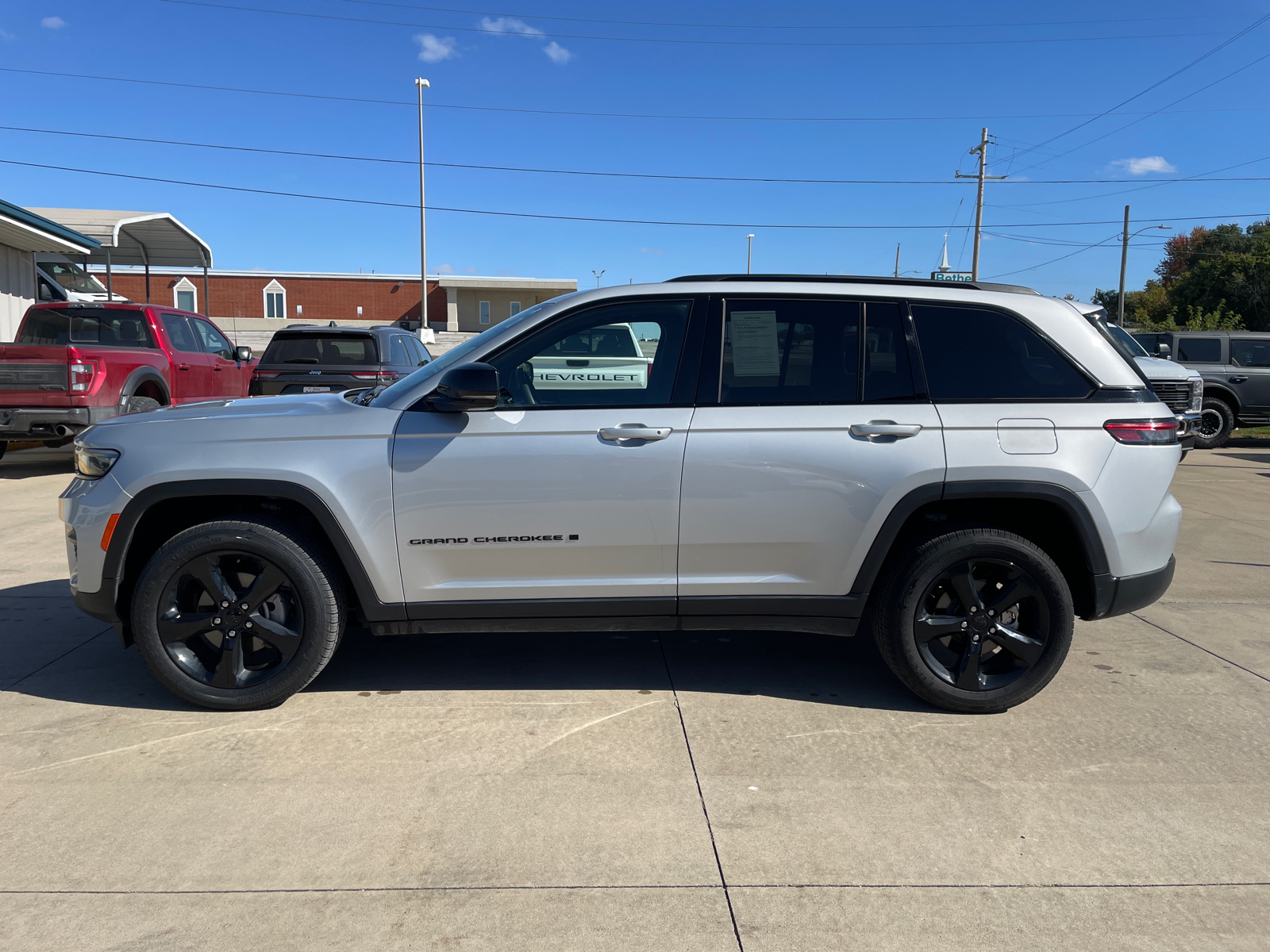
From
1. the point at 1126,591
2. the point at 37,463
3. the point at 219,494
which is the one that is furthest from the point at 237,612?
the point at 37,463

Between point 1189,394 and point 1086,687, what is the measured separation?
8773mm

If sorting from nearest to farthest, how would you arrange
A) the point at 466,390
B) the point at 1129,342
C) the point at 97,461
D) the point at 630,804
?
the point at 630,804 < the point at 466,390 < the point at 97,461 < the point at 1129,342

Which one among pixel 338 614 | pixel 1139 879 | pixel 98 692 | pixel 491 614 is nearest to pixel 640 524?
pixel 491 614

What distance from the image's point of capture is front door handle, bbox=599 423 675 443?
384 centimetres

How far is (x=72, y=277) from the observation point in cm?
2519

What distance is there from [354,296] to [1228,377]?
4505cm

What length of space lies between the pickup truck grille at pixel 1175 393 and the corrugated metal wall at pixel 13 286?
1844 cm

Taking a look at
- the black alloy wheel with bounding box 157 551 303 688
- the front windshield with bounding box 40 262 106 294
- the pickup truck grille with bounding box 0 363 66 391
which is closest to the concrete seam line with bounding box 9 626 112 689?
the black alloy wheel with bounding box 157 551 303 688

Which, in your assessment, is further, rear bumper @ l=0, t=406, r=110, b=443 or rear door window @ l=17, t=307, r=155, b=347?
rear door window @ l=17, t=307, r=155, b=347

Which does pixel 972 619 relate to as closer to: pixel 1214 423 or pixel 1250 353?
pixel 1214 423

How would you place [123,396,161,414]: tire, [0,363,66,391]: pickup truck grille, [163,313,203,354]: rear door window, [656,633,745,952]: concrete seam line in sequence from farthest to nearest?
[163,313,203,354]: rear door window < [123,396,161,414]: tire < [0,363,66,391]: pickup truck grille < [656,633,745,952]: concrete seam line

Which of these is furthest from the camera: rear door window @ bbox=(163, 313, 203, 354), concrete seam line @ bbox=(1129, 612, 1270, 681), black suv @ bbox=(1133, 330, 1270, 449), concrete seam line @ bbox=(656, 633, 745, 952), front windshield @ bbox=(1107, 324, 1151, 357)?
black suv @ bbox=(1133, 330, 1270, 449)

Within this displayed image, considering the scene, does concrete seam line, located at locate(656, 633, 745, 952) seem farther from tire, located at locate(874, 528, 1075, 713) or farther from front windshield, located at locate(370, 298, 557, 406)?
front windshield, located at locate(370, 298, 557, 406)

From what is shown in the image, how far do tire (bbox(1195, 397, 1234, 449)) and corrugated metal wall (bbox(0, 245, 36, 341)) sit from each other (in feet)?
68.0
